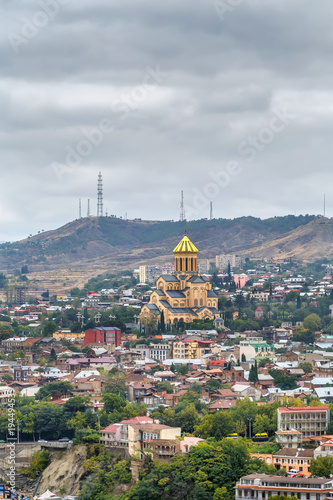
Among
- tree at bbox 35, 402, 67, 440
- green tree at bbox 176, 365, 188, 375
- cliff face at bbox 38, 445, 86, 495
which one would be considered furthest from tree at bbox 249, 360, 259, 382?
cliff face at bbox 38, 445, 86, 495

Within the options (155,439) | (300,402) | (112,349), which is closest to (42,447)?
(155,439)

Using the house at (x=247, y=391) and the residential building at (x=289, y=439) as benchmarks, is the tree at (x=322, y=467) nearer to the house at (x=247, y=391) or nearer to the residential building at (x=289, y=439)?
the residential building at (x=289, y=439)

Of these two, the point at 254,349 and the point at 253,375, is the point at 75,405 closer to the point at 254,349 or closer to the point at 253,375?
the point at 253,375

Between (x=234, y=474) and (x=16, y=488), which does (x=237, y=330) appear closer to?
(x=16, y=488)

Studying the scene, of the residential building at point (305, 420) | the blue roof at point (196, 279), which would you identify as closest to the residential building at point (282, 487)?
the residential building at point (305, 420)

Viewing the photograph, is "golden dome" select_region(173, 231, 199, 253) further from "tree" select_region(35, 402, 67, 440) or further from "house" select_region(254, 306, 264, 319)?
"tree" select_region(35, 402, 67, 440)

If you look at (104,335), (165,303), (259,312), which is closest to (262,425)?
(104,335)
